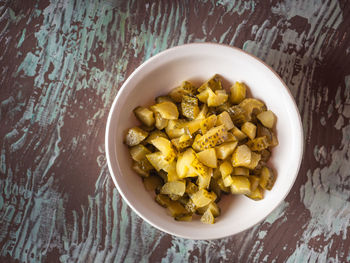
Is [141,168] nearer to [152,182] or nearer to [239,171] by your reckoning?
[152,182]

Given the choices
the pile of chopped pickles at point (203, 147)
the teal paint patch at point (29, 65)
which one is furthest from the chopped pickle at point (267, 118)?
the teal paint patch at point (29, 65)

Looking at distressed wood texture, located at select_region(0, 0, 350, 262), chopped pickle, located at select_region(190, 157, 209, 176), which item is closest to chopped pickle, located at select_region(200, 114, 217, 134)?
chopped pickle, located at select_region(190, 157, 209, 176)

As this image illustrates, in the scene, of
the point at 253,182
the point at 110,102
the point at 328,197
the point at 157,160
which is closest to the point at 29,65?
the point at 110,102

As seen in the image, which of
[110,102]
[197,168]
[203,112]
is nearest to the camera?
[197,168]

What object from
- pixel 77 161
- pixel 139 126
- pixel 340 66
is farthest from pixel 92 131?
pixel 340 66

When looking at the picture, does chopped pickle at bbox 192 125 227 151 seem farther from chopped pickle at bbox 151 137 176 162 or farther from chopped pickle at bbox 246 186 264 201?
chopped pickle at bbox 246 186 264 201

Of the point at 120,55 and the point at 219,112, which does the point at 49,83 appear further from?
the point at 219,112
